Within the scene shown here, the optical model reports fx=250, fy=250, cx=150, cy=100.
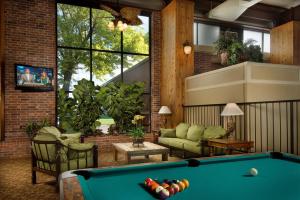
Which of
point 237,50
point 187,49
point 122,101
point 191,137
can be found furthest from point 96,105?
point 237,50

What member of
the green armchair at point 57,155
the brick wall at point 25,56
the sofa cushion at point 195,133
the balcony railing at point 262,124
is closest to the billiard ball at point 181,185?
the green armchair at point 57,155

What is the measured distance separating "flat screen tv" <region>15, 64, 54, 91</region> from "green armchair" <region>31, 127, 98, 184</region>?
9.98 feet

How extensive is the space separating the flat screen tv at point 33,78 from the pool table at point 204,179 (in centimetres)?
535

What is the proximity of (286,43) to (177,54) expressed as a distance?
4157 millimetres

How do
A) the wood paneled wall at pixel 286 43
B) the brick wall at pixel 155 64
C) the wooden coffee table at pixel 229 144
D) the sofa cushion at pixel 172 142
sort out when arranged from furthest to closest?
the wood paneled wall at pixel 286 43 → the brick wall at pixel 155 64 → the sofa cushion at pixel 172 142 → the wooden coffee table at pixel 229 144

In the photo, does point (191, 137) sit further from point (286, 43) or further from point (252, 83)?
point (286, 43)

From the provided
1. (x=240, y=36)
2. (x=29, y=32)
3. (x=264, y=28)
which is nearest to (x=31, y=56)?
(x=29, y=32)

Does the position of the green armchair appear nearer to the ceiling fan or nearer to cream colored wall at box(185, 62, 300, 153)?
the ceiling fan

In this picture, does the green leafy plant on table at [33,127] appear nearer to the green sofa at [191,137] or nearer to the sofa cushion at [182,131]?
the green sofa at [191,137]

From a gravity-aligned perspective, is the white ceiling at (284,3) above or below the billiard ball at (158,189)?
above

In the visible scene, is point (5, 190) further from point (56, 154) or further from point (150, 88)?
point (150, 88)

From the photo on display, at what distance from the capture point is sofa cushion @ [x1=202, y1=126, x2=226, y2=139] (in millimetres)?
5309

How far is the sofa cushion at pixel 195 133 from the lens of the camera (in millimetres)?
5887

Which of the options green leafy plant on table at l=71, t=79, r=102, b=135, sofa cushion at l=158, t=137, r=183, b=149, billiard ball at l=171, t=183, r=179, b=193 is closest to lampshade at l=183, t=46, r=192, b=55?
sofa cushion at l=158, t=137, r=183, b=149
